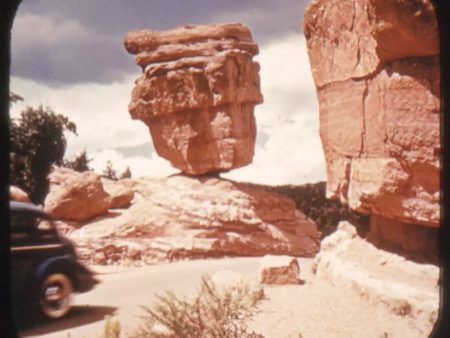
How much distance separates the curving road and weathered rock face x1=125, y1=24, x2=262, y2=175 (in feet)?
17.2

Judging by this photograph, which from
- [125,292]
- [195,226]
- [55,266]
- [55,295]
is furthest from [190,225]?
[55,266]

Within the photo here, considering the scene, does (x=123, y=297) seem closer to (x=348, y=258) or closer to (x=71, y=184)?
(x=348, y=258)

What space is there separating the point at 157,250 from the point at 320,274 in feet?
22.0

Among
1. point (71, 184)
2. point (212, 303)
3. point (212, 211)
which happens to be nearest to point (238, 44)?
point (212, 211)

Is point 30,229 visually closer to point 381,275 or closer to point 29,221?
point 29,221

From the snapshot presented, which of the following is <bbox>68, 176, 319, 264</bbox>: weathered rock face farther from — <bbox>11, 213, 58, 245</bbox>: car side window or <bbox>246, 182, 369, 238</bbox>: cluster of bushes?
<bbox>11, 213, 58, 245</bbox>: car side window

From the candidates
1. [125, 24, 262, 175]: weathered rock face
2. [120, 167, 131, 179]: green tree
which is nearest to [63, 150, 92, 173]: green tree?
[120, 167, 131, 179]: green tree

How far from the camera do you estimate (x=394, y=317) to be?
5617 millimetres

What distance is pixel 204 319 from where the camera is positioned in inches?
245

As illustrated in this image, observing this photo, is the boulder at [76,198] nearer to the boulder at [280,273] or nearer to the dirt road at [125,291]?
the dirt road at [125,291]

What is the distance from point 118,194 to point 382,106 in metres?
11.3

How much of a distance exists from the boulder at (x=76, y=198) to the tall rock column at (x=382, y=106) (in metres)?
8.82

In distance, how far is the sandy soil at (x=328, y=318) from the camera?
17.6 ft

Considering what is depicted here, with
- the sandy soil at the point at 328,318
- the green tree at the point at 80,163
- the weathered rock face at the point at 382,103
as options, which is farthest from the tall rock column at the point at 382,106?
the green tree at the point at 80,163
